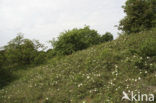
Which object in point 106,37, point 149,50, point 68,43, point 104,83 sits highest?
point 106,37

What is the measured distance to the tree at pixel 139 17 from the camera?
42.2 feet

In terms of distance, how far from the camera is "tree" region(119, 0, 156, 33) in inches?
506

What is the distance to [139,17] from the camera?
512 inches

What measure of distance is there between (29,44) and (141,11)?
1384cm

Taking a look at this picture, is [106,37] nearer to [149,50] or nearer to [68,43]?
[68,43]

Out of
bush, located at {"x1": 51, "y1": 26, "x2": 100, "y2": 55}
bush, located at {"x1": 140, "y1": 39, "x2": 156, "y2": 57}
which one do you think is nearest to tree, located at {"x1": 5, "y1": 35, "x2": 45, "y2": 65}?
bush, located at {"x1": 51, "y1": 26, "x2": 100, "y2": 55}

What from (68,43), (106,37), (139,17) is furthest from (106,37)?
(139,17)

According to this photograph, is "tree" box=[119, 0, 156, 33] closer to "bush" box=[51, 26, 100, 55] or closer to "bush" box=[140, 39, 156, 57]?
"bush" box=[140, 39, 156, 57]

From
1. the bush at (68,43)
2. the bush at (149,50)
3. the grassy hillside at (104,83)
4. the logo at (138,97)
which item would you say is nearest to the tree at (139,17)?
the grassy hillside at (104,83)

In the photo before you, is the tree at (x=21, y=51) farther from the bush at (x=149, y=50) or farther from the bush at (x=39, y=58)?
the bush at (x=149, y=50)

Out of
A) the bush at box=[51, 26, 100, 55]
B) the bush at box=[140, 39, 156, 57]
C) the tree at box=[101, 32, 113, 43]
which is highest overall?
the tree at box=[101, 32, 113, 43]

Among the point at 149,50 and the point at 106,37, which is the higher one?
the point at 106,37

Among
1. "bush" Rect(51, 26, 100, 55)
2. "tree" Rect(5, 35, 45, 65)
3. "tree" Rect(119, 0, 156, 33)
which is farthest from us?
"bush" Rect(51, 26, 100, 55)

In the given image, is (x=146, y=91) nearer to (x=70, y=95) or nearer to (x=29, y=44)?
(x=70, y=95)
